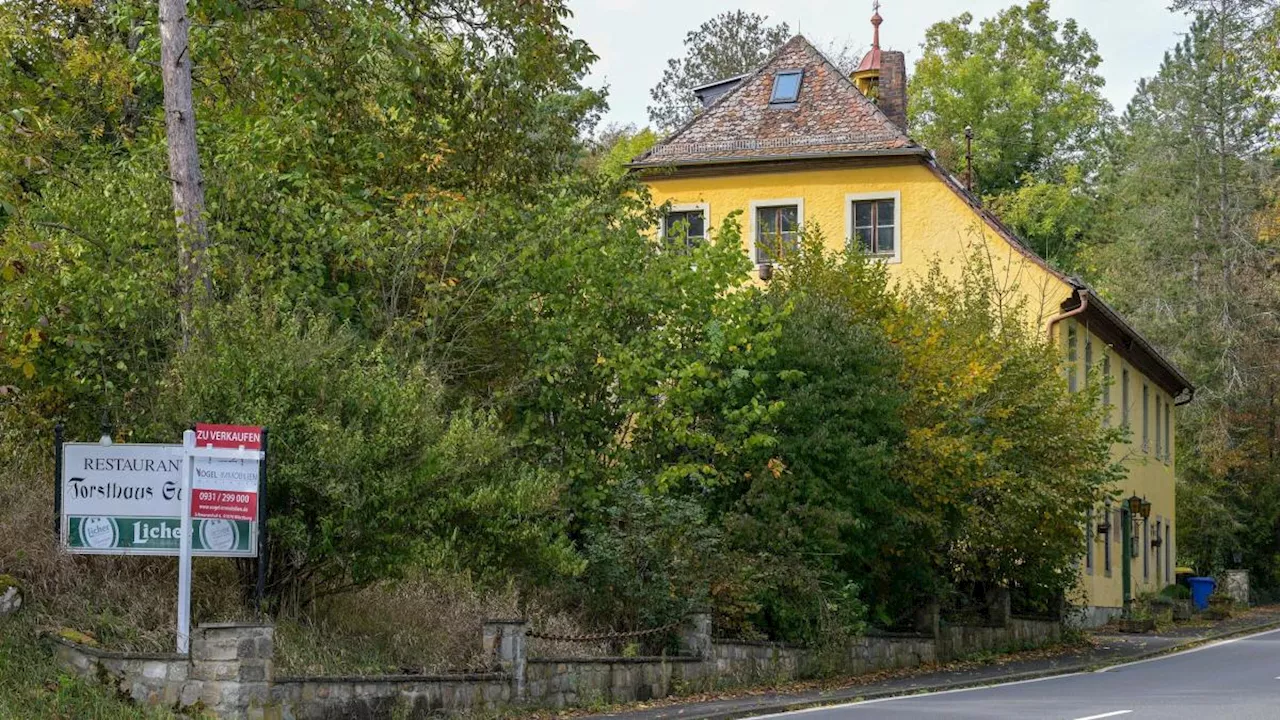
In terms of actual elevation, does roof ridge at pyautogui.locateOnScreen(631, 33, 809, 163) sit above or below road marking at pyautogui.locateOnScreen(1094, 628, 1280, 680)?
above

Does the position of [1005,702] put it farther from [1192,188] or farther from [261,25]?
[1192,188]

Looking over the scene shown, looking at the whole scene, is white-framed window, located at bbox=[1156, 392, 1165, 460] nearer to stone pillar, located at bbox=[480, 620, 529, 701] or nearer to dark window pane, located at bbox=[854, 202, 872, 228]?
dark window pane, located at bbox=[854, 202, 872, 228]

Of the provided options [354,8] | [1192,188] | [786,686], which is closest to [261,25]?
[354,8]

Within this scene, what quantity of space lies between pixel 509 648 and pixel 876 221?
2453 cm

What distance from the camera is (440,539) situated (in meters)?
16.3

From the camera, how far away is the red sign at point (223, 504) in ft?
48.7

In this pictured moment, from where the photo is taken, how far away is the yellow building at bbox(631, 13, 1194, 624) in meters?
38.3

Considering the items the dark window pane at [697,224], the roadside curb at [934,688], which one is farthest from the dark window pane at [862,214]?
the roadside curb at [934,688]

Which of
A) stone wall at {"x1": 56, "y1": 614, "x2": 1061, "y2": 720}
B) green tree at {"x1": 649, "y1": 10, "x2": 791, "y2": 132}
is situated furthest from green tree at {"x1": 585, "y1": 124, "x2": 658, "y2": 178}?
stone wall at {"x1": 56, "y1": 614, "x2": 1061, "y2": 720}

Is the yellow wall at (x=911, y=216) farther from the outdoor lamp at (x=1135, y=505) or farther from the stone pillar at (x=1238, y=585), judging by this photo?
the stone pillar at (x=1238, y=585)

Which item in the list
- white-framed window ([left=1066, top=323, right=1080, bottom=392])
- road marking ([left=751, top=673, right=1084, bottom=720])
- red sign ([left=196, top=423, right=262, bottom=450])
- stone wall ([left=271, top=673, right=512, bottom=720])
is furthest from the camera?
white-framed window ([left=1066, top=323, right=1080, bottom=392])

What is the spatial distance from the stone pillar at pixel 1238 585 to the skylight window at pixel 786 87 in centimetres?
2125

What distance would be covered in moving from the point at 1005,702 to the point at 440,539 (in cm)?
662

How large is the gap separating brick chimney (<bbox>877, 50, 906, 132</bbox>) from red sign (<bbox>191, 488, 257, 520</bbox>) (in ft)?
104
